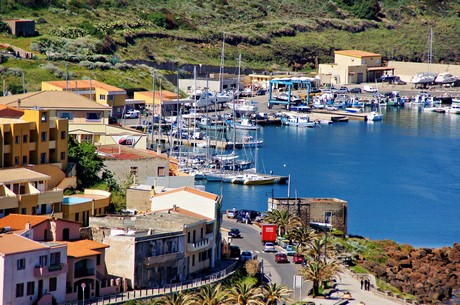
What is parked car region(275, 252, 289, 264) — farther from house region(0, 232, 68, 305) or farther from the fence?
house region(0, 232, 68, 305)

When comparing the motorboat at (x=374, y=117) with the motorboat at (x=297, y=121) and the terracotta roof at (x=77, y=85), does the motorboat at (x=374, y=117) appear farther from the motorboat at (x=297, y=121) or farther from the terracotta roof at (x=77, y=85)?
Answer: the terracotta roof at (x=77, y=85)

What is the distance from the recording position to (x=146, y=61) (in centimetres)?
11206

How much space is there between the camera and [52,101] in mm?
59156

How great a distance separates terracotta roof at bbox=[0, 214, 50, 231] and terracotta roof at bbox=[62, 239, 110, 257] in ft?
3.71

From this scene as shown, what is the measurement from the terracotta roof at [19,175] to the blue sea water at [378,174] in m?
20.1

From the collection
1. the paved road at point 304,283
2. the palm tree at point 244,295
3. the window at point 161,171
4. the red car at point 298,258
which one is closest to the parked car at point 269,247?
the paved road at point 304,283

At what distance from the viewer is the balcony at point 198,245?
43094 mm

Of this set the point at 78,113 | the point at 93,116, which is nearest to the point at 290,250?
the point at 78,113

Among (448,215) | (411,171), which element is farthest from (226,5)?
(448,215)

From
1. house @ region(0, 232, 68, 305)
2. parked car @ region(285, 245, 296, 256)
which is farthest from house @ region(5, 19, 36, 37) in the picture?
house @ region(0, 232, 68, 305)

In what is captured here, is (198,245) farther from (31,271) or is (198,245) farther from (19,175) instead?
(31,271)

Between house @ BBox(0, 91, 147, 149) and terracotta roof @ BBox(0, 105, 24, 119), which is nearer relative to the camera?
terracotta roof @ BBox(0, 105, 24, 119)

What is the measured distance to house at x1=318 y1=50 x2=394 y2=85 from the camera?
5128 inches

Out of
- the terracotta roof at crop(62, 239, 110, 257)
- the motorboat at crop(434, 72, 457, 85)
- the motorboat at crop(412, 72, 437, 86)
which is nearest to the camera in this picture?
the terracotta roof at crop(62, 239, 110, 257)
